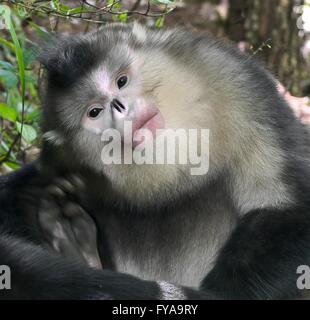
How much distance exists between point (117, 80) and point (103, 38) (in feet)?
1.15

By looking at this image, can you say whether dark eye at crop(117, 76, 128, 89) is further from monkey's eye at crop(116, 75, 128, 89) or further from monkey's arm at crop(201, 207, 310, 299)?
monkey's arm at crop(201, 207, 310, 299)

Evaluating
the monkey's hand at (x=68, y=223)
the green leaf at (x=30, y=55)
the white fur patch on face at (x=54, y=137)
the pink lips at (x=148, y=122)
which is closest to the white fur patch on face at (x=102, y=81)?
the pink lips at (x=148, y=122)

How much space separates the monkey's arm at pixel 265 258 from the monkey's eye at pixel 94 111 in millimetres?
974

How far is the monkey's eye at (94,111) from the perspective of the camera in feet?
13.8

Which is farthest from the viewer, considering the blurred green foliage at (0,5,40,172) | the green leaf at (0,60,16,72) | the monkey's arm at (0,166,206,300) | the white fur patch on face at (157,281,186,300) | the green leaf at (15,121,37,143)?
the green leaf at (0,60,16,72)

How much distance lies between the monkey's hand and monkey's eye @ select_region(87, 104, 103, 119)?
425 mm

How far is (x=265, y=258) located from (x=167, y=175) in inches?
28.6

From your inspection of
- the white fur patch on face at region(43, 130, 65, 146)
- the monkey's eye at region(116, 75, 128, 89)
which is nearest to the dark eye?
the monkey's eye at region(116, 75, 128, 89)

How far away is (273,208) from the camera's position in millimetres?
4078

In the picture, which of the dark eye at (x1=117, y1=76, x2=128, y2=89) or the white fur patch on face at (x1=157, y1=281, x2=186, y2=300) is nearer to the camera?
the white fur patch on face at (x1=157, y1=281, x2=186, y2=300)

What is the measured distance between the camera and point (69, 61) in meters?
4.33

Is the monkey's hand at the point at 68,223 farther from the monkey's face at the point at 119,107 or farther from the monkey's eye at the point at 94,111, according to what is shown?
the monkey's eye at the point at 94,111

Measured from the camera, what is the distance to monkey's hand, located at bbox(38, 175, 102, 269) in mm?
4344
